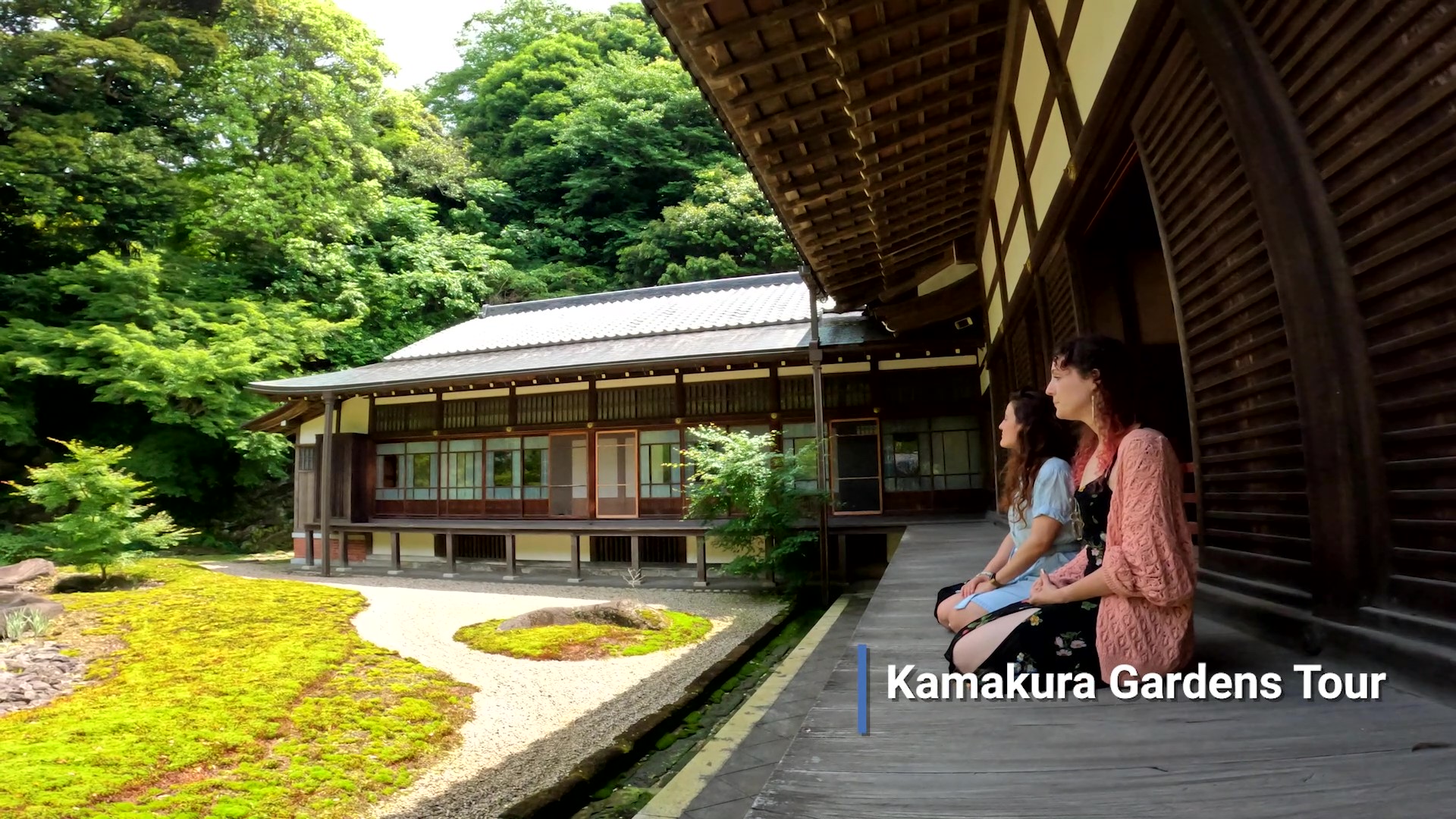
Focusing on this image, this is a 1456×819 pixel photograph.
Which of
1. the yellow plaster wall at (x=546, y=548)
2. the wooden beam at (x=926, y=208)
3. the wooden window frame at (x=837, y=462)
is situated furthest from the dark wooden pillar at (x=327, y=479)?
the wooden beam at (x=926, y=208)

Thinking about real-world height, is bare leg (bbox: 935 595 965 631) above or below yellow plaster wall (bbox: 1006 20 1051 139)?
below

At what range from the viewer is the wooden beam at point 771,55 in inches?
123

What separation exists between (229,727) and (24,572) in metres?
7.96

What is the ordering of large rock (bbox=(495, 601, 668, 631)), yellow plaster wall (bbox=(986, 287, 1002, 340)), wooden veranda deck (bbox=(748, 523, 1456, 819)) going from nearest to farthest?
wooden veranda deck (bbox=(748, 523, 1456, 819))
yellow plaster wall (bbox=(986, 287, 1002, 340))
large rock (bbox=(495, 601, 668, 631))

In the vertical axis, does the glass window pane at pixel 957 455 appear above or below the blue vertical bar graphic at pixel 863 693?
above

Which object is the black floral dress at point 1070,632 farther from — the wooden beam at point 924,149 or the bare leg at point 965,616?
the wooden beam at point 924,149

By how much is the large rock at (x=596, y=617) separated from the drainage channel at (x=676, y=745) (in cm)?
123

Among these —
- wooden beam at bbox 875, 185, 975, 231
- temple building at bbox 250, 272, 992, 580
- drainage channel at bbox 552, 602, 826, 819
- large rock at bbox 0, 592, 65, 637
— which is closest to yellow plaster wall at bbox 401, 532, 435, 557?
temple building at bbox 250, 272, 992, 580

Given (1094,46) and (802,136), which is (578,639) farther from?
(1094,46)

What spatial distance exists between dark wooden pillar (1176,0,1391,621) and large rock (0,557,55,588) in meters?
12.7

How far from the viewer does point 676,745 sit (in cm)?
449

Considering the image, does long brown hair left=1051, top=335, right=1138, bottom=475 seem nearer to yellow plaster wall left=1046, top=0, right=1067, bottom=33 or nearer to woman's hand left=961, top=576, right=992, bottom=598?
woman's hand left=961, top=576, right=992, bottom=598

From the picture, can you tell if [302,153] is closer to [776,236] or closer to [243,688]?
[776,236]

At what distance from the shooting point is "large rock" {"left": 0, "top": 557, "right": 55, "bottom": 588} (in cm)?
927
